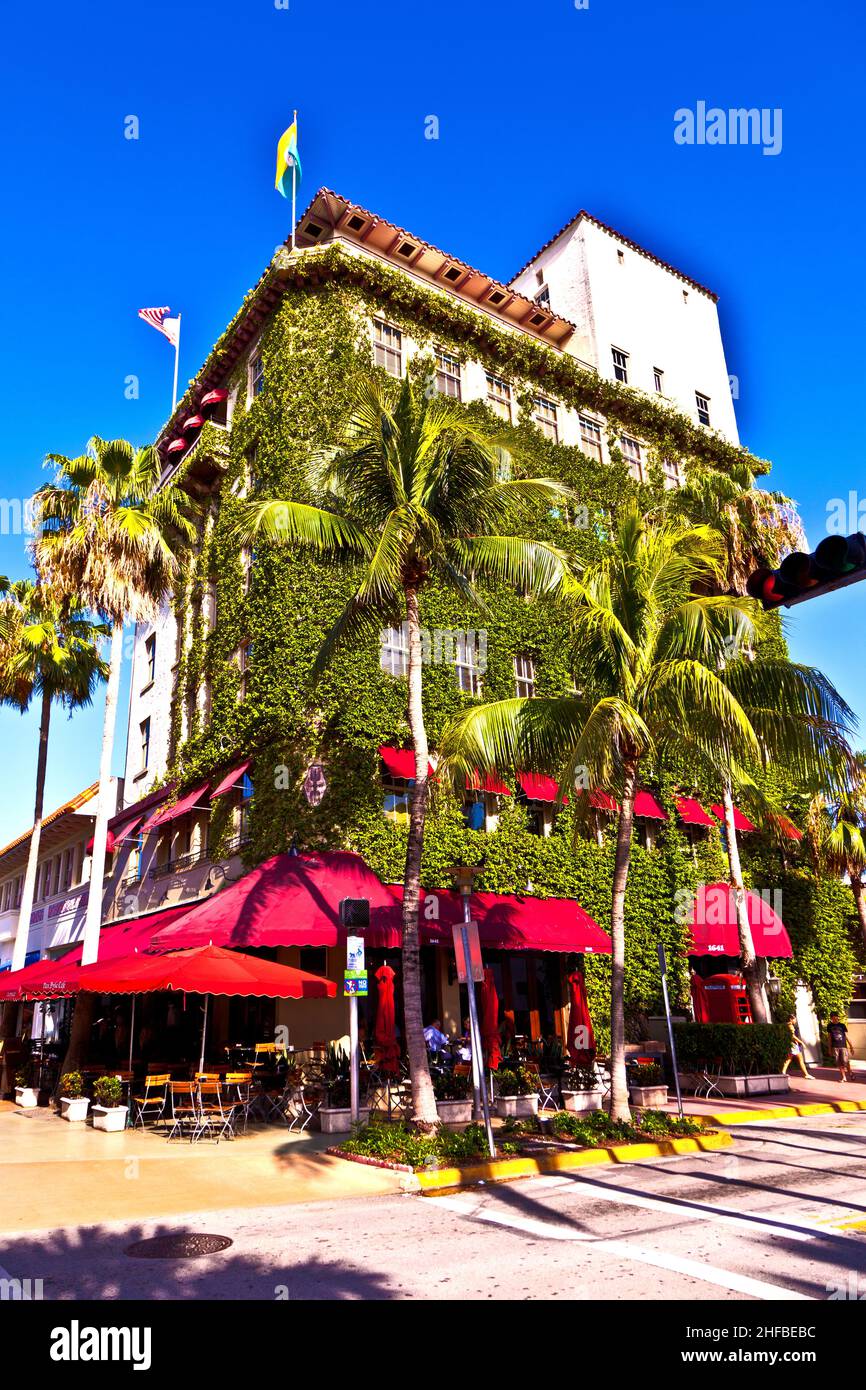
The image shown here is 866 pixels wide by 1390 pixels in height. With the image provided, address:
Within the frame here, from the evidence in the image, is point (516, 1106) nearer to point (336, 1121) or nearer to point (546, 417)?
point (336, 1121)

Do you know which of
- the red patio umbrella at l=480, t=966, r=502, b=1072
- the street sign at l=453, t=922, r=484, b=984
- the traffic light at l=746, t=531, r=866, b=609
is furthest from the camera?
the red patio umbrella at l=480, t=966, r=502, b=1072

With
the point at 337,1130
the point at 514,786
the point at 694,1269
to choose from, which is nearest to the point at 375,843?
the point at 514,786

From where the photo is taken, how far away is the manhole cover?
8103mm

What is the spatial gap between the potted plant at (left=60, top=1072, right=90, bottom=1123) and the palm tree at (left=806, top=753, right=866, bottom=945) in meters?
23.1

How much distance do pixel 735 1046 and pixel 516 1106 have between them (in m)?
7.10

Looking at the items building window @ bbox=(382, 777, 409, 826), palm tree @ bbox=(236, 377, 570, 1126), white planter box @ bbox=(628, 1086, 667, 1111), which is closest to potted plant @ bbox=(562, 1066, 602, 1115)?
white planter box @ bbox=(628, 1086, 667, 1111)

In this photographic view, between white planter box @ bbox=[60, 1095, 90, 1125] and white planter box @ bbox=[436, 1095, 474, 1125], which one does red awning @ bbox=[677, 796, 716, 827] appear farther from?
white planter box @ bbox=[60, 1095, 90, 1125]

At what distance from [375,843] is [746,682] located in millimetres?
9633

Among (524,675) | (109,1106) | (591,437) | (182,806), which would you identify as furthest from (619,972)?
(591,437)

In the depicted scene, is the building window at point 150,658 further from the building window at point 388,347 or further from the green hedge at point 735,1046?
the green hedge at point 735,1046

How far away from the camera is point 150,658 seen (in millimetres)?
34062

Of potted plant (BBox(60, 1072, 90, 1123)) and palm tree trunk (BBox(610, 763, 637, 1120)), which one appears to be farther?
potted plant (BBox(60, 1072, 90, 1123))

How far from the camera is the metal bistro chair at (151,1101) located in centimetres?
1716
